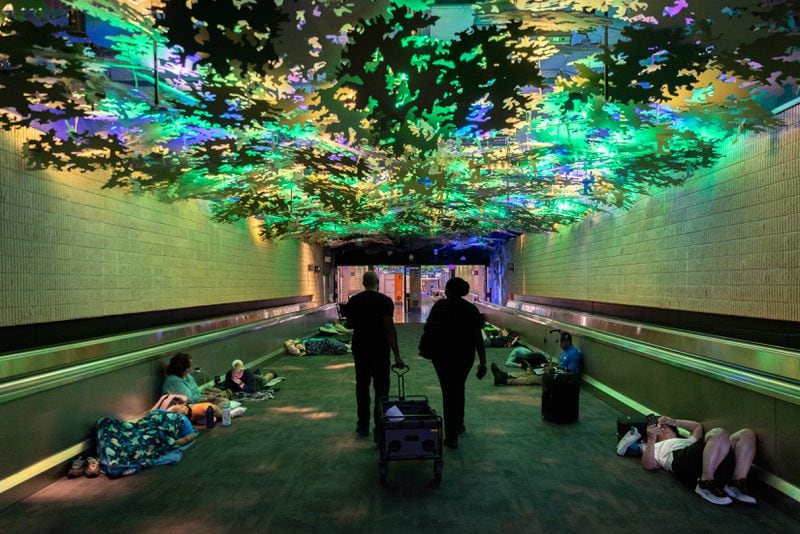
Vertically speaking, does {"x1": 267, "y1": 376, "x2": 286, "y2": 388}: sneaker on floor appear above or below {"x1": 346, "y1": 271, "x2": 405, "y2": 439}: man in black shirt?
below

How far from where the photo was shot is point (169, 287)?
8.79m

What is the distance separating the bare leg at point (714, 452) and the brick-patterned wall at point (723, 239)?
57.7 inches

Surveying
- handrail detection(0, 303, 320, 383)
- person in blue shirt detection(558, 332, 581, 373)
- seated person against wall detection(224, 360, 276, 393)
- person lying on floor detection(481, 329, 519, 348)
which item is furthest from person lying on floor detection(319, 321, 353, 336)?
person in blue shirt detection(558, 332, 581, 373)

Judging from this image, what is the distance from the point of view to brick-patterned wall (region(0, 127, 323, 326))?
485cm

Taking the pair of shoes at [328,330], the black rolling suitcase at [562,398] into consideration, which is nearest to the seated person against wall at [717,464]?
the black rolling suitcase at [562,398]

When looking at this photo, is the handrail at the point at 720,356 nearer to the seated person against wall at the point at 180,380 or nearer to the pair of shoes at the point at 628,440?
the pair of shoes at the point at 628,440

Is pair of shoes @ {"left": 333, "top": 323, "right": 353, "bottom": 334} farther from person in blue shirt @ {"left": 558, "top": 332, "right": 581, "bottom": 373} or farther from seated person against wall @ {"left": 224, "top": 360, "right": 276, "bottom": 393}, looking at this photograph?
person in blue shirt @ {"left": 558, "top": 332, "right": 581, "bottom": 373}

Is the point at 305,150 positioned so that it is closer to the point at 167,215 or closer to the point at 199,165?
the point at 199,165

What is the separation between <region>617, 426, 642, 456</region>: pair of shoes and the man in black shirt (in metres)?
2.17

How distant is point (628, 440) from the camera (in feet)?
15.7

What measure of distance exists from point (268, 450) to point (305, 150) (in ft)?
11.2

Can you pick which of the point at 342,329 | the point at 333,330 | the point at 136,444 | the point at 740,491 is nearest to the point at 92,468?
the point at 136,444

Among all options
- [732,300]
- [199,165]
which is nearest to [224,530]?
[199,165]

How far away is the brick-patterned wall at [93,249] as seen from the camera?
15.9 ft
